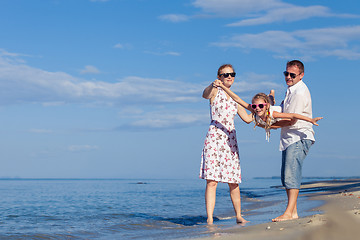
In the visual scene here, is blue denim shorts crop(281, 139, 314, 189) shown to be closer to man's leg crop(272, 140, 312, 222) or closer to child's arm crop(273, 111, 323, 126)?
man's leg crop(272, 140, 312, 222)

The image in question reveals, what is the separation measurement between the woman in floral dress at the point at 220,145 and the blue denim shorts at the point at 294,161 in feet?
3.63

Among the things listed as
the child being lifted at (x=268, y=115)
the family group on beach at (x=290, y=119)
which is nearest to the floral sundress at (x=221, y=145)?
the family group on beach at (x=290, y=119)

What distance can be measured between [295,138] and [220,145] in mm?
1272

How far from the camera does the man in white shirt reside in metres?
5.13

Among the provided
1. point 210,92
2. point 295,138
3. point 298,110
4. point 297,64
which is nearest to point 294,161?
point 295,138

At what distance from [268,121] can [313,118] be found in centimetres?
54

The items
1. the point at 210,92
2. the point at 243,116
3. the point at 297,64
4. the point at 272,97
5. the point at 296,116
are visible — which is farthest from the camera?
the point at 243,116

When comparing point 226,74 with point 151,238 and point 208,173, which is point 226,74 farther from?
point 151,238

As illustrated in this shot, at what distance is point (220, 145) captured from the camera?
20.0 feet

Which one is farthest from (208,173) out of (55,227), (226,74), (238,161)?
(55,227)

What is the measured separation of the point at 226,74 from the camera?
5.97 metres

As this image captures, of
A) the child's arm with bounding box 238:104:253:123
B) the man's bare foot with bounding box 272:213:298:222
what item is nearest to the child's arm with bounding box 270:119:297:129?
the child's arm with bounding box 238:104:253:123

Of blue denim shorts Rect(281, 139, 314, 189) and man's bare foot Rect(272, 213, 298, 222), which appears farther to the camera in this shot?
blue denim shorts Rect(281, 139, 314, 189)

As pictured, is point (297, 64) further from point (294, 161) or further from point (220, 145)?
point (220, 145)
